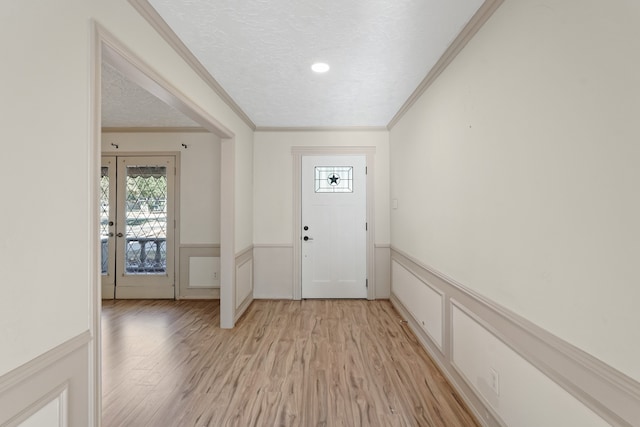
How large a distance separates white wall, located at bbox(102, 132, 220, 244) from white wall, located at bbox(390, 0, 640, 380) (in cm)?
336

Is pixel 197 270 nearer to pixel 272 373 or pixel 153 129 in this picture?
pixel 153 129

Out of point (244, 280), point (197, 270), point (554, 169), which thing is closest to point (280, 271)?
point (244, 280)

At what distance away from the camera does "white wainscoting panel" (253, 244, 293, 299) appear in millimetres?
4270

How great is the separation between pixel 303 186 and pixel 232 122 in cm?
134

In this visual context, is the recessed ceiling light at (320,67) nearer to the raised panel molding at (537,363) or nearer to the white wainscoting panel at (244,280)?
the raised panel molding at (537,363)

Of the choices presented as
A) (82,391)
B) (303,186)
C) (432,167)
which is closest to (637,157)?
(432,167)

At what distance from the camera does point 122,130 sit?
14.4 ft

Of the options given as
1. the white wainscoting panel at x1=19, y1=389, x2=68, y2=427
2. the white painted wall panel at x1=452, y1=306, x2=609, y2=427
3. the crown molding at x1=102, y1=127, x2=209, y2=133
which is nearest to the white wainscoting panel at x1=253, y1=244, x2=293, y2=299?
the crown molding at x1=102, y1=127, x2=209, y2=133

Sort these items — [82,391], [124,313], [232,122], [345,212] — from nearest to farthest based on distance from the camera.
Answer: [82,391] → [232,122] → [124,313] → [345,212]

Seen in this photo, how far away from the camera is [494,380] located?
1.66 meters

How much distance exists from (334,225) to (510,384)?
2944mm

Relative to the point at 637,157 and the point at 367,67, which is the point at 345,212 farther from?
the point at 637,157

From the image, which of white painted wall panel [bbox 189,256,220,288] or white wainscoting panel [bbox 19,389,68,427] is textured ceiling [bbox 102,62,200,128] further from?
white wainscoting panel [bbox 19,389,68,427]

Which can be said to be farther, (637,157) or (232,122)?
(232,122)
